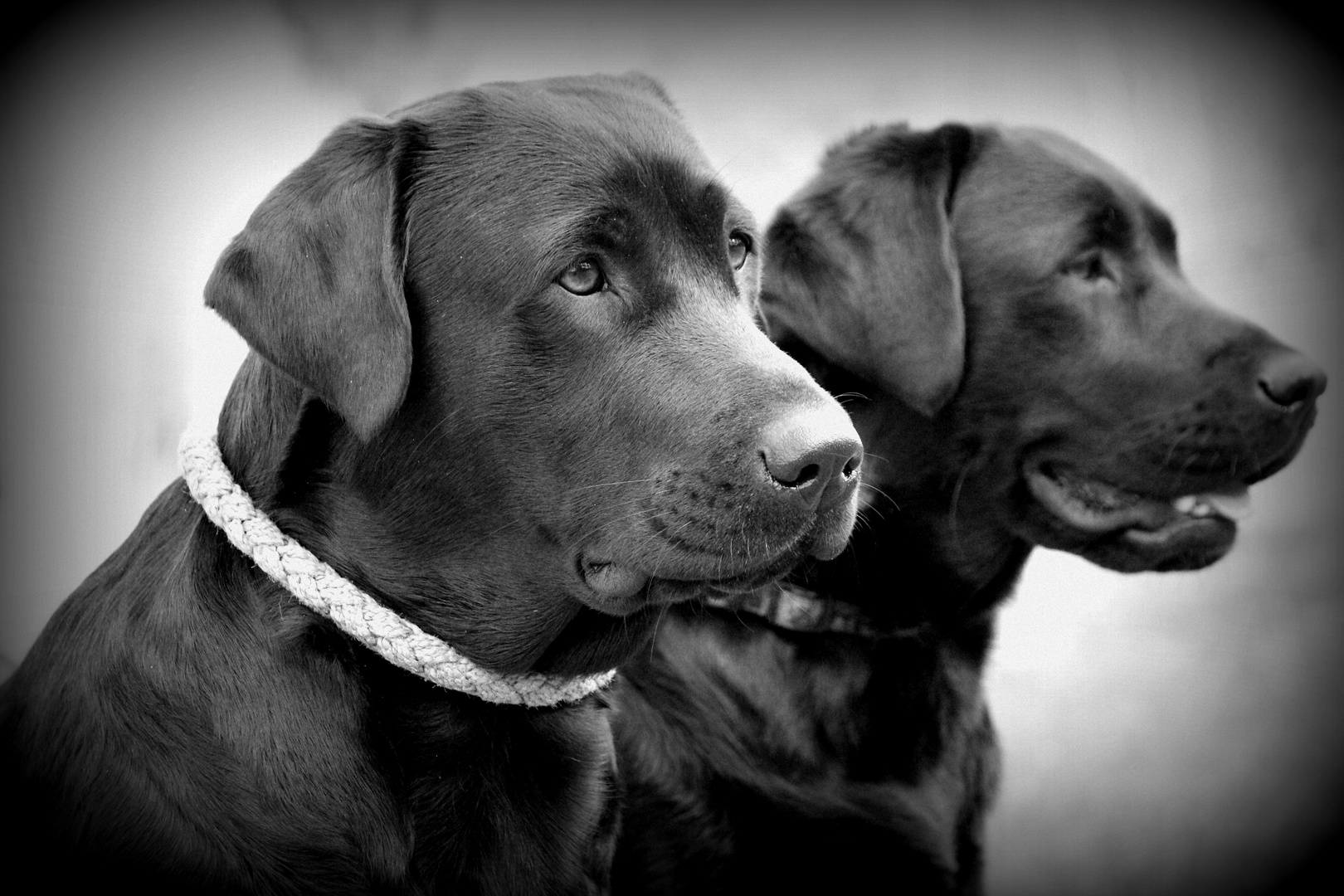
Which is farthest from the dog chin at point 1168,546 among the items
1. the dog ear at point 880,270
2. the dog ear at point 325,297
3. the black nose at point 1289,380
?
the dog ear at point 325,297

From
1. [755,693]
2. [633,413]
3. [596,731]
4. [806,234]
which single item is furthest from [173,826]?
[806,234]

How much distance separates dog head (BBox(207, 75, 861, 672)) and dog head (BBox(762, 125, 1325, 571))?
745 mm

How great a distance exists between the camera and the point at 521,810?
8.56 feet

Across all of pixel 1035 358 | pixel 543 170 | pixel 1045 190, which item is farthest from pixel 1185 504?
pixel 543 170

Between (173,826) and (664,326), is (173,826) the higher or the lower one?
the lower one

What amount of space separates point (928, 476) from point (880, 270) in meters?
0.55

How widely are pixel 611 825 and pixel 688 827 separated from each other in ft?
1.31

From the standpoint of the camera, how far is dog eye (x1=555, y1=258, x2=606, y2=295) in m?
2.53

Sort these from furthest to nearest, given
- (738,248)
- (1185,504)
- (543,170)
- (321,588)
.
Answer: (1185,504)
(738,248)
(543,170)
(321,588)

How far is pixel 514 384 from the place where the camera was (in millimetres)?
2535

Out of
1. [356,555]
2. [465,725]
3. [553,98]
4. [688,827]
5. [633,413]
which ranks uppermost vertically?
[553,98]

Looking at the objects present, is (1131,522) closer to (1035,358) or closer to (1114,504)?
(1114,504)

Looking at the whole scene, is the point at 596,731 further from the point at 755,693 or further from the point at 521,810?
the point at 755,693

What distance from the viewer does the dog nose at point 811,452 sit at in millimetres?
2314
